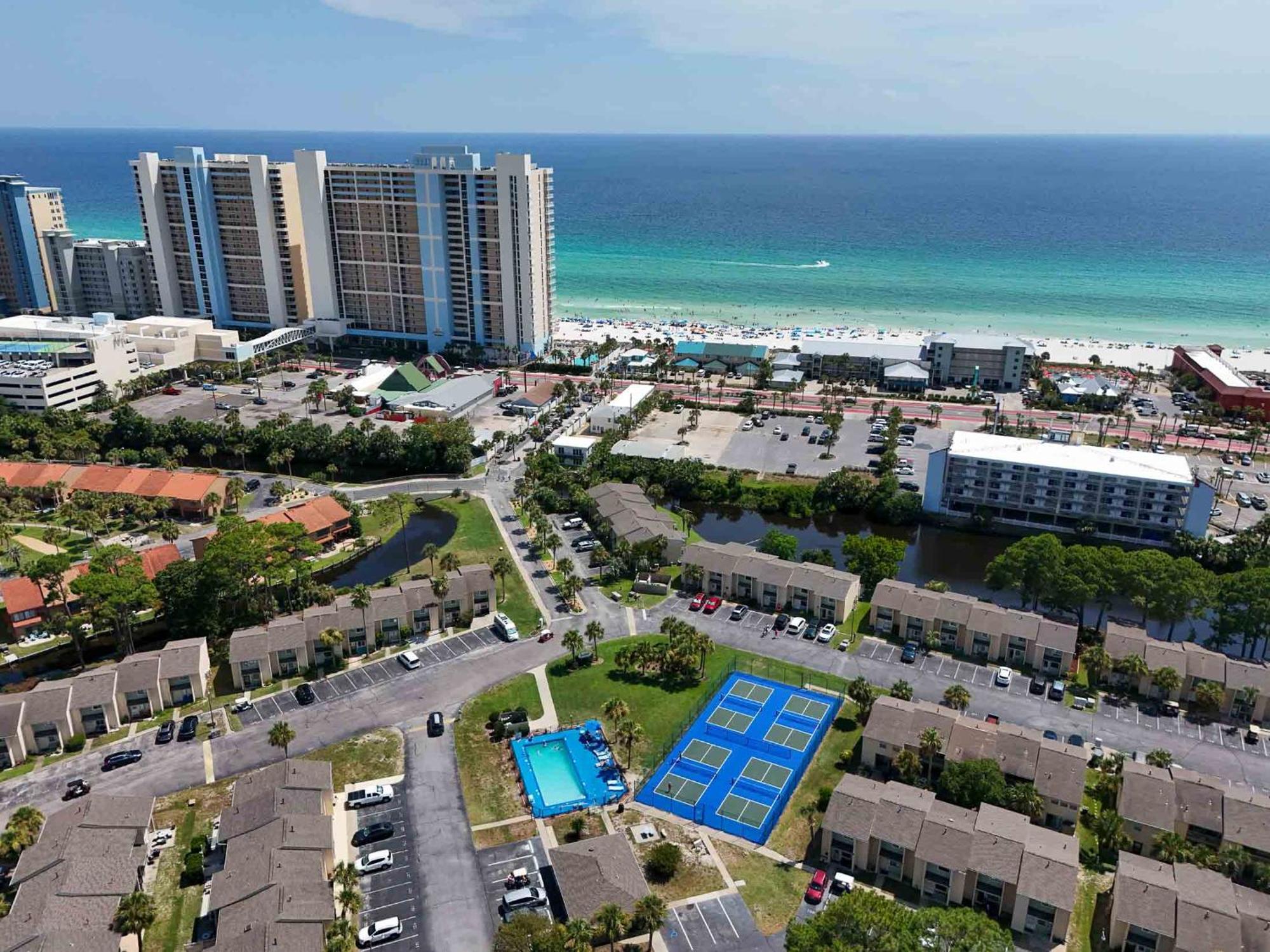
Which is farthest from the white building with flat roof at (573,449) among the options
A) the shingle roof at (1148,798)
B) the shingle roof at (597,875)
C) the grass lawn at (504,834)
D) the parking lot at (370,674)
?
the shingle roof at (1148,798)

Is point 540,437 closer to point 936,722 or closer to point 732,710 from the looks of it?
point 732,710

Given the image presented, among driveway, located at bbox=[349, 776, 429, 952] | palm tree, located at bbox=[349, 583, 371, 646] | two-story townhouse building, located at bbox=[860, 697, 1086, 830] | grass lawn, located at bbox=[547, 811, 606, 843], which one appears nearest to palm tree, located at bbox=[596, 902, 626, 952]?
grass lawn, located at bbox=[547, 811, 606, 843]

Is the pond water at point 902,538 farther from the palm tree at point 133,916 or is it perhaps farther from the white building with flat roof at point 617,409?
the palm tree at point 133,916

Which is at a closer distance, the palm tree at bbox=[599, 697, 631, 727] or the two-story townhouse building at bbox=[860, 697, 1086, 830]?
the two-story townhouse building at bbox=[860, 697, 1086, 830]

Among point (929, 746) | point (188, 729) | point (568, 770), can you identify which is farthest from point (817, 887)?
point (188, 729)

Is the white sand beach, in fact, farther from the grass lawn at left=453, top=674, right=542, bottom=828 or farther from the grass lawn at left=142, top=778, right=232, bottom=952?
the grass lawn at left=142, top=778, right=232, bottom=952

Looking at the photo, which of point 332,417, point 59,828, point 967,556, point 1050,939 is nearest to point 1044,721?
point 1050,939
